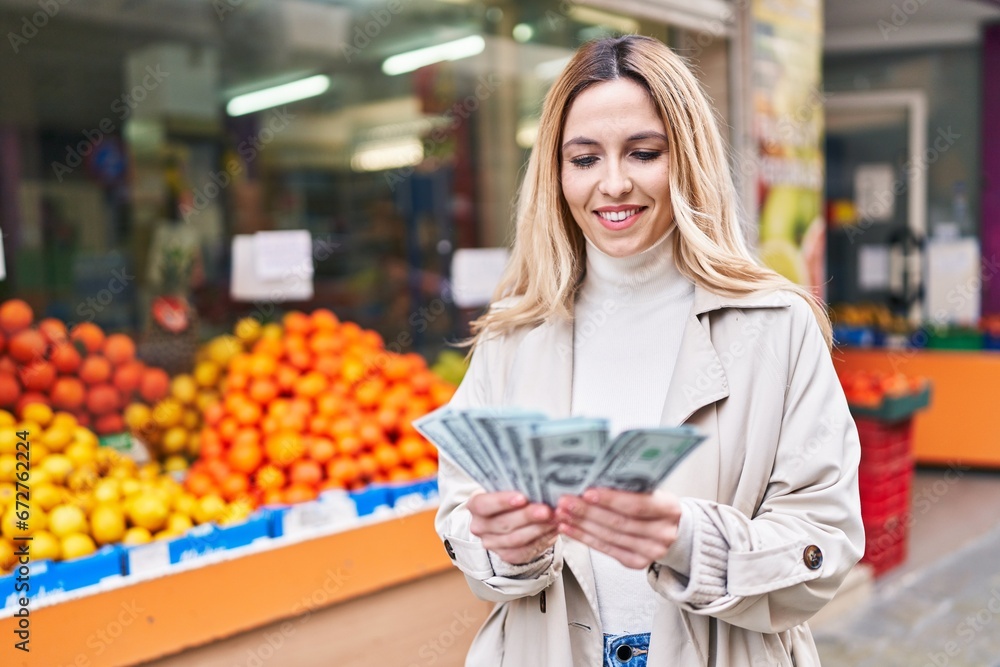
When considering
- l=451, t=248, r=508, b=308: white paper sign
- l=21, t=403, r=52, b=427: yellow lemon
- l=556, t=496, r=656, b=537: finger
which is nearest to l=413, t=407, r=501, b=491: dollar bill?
l=556, t=496, r=656, b=537: finger

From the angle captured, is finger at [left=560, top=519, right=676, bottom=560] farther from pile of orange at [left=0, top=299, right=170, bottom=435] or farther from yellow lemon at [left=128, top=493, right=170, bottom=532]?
pile of orange at [left=0, top=299, right=170, bottom=435]

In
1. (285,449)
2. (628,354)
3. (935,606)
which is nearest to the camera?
(628,354)

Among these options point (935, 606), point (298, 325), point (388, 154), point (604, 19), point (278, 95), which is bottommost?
point (935, 606)

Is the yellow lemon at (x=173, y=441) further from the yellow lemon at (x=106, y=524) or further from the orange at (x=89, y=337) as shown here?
the yellow lemon at (x=106, y=524)

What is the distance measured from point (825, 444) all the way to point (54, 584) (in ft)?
6.92

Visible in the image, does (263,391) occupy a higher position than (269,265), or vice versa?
(269,265)

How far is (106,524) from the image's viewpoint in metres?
2.62

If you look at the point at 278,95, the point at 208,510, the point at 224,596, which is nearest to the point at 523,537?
the point at 224,596

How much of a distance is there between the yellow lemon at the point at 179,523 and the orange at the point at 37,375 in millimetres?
800

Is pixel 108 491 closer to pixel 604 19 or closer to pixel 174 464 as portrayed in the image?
pixel 174 464

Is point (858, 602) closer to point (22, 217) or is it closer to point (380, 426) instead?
point (380, 426)

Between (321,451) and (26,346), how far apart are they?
1147 mm

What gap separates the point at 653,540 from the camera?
3.82 ft

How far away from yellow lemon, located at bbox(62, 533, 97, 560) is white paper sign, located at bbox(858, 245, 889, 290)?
781 cm
